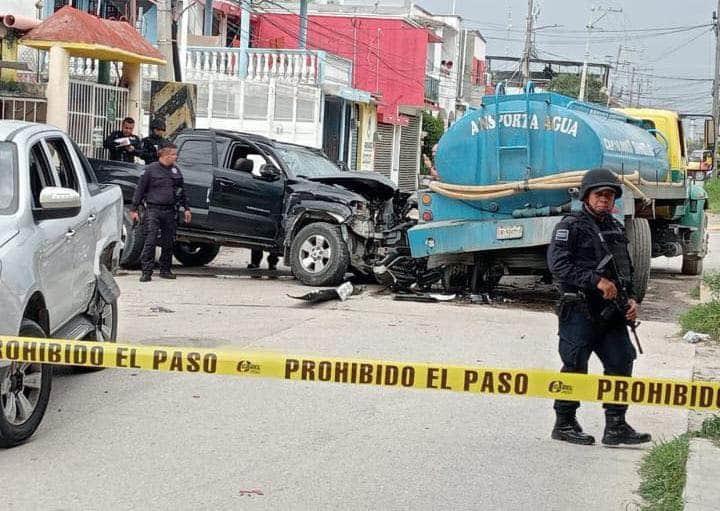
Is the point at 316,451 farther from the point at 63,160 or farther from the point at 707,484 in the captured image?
the point at 63,160

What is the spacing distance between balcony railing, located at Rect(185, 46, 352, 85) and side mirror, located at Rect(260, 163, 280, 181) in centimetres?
1660

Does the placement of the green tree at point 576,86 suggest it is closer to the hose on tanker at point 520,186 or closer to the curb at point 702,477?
the hose on tanker at point 520,186

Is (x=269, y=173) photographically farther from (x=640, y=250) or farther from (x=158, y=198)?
(x=640, y=250)

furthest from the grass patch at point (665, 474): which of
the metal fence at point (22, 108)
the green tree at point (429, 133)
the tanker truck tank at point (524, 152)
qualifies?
the green tree at point (429, 133)

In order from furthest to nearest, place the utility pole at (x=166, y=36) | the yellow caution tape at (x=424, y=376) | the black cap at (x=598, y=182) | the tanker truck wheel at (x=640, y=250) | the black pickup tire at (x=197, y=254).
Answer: the utility pole at (x=166, y=36)
the black pickup tire at (x=197, y=254)
the tanker truck wheel at (x=640, y=250)
the black cap at (x=598, y=182)
the yellow caution tape at (x=424, y=376)

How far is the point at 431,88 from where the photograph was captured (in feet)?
177

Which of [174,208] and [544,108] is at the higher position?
[544,108]

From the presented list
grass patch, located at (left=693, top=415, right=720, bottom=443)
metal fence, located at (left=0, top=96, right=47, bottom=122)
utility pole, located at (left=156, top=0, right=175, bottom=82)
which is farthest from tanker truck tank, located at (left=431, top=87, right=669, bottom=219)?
utility pole, located at (left=156, top=0, right=175, bottom=82)

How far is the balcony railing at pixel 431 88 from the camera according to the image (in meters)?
52.1

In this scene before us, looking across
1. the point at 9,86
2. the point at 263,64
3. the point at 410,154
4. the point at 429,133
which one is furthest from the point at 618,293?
the point at 429,133

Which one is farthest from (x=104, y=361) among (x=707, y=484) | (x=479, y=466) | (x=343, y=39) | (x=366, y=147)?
(x=343, y=39)

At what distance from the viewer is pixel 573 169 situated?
1302cm

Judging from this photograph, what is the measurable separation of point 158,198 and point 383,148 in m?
31.2

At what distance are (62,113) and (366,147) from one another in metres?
24.2
